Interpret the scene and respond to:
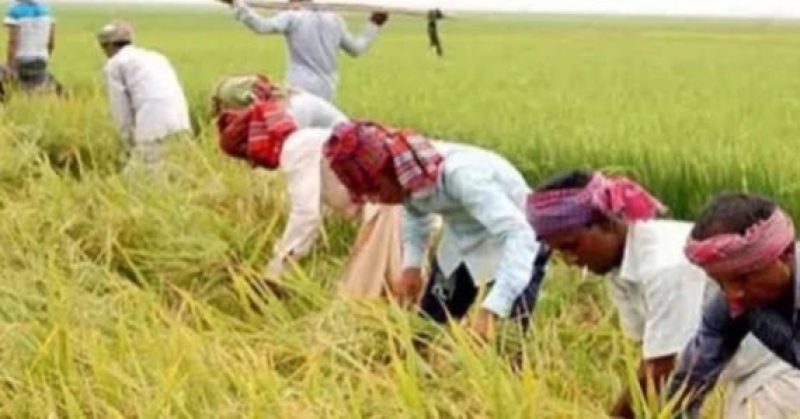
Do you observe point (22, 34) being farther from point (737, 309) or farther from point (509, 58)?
point (509, 58)

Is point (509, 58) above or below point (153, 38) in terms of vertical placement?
above

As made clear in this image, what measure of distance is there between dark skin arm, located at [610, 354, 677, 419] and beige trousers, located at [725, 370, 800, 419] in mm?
175

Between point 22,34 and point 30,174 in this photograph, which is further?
point 22,34

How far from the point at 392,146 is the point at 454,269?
0.49 m

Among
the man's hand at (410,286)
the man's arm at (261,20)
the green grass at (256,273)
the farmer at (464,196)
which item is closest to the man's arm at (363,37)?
the man's arm at (261,20)

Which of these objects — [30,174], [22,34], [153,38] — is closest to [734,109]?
[22,34]

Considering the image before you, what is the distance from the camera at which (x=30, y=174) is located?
25.3 feet

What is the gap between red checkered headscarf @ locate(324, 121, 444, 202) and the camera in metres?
4.54

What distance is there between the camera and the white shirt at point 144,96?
7.83 metres

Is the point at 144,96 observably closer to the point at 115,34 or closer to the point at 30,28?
the point at 115,34

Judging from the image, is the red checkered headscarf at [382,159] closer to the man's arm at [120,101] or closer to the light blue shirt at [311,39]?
the man's arm at [120,101]

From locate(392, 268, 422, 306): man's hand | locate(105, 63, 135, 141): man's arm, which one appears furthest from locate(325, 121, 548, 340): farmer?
locate(105, 63, 135, 141): man's arm

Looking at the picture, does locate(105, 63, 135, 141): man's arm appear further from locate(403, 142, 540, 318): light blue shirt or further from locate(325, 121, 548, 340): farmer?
locate(325, 121, 548, 340): farmer

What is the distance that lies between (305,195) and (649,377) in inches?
73.0
